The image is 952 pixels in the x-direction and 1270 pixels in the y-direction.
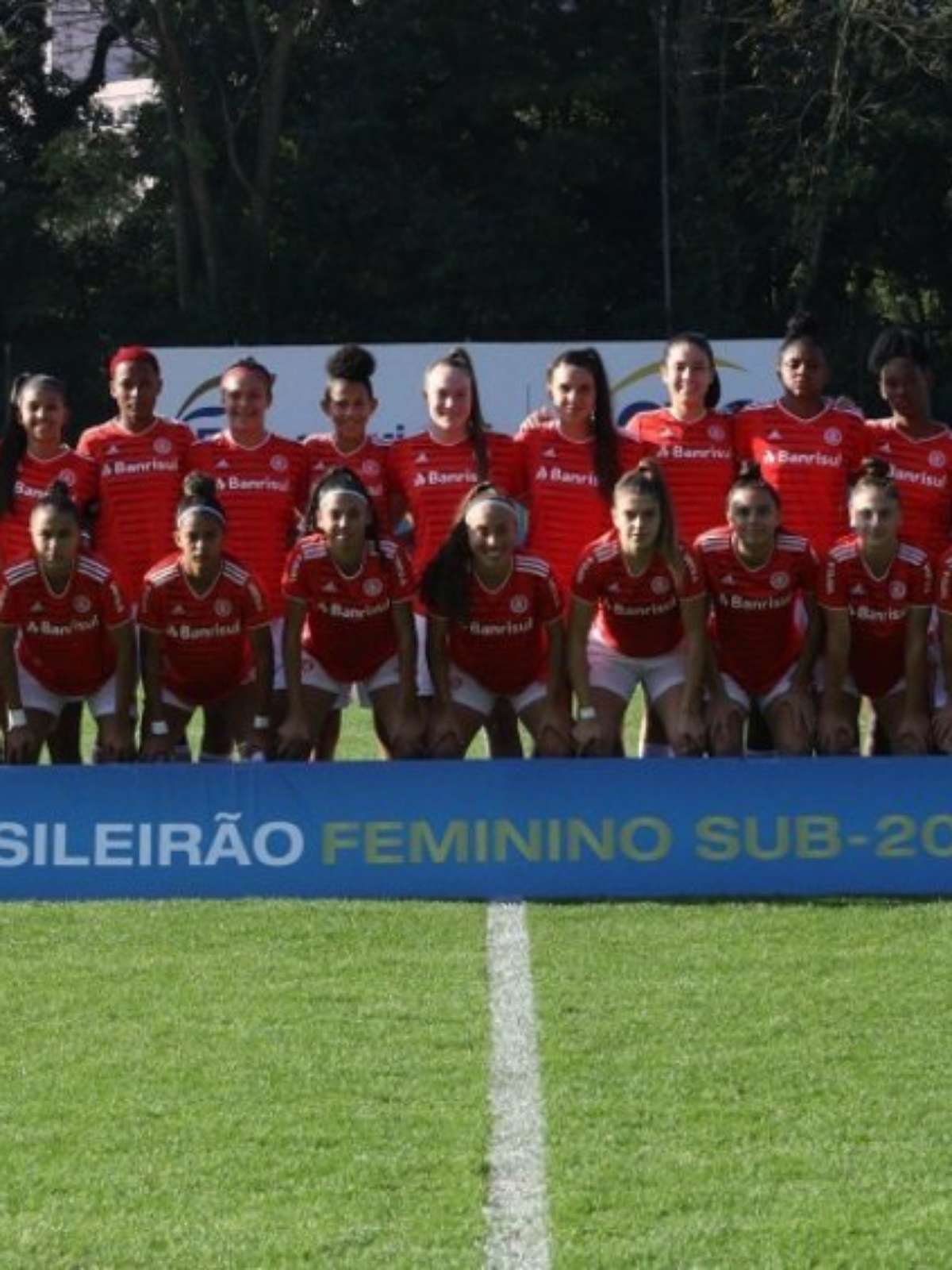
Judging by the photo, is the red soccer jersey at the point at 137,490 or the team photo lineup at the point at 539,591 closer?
the team photo lineup at the point at 539,591

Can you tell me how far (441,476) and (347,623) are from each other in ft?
3.13

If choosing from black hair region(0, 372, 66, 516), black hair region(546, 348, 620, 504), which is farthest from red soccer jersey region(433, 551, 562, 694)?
black hair region(0, 372, 66, 516)

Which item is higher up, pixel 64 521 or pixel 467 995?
pixel 64 521

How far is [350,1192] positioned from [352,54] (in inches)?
1047

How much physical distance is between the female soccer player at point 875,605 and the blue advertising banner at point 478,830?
2.28 ft

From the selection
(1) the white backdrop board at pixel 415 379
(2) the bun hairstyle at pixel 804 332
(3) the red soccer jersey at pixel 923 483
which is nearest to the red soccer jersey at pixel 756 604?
(3) the red soccer jersey at pixel 923 483

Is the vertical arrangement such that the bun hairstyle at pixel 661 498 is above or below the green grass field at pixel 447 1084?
above

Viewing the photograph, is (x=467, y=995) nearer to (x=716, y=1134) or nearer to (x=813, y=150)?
(x=716, y=1134)

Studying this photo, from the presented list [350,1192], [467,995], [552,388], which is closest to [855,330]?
[552,388]

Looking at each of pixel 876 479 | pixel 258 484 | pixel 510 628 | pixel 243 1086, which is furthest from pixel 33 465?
pixel 243 1086

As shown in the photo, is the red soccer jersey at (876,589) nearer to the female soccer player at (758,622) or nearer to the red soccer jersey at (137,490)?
the female soccer player at (758,622)

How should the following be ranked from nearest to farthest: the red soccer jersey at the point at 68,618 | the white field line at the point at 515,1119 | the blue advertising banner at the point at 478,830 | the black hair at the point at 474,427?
the white field line at the point at 515,1119 < the blue advertising banner at the point at 478,830 < the red soccer jersey at the point at 68,618 < the black hair at the point at 474,427

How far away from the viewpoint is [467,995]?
662 centimetres

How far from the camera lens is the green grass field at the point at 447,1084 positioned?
4.71 metres
